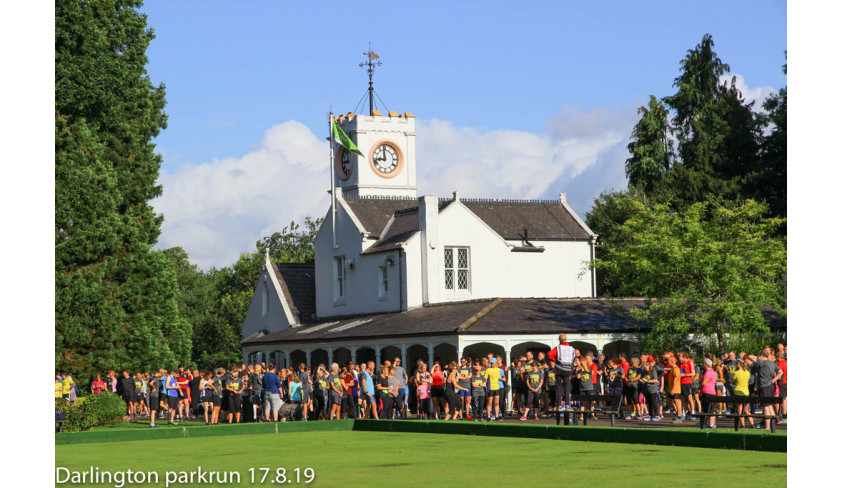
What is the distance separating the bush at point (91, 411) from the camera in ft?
89.2

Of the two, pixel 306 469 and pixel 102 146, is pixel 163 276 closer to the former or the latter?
pixel 102 146

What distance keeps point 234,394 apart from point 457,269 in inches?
584

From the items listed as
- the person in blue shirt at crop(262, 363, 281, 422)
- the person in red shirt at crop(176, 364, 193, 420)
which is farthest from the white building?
the person in blue shirt at crop(262, 363, 281, 422)

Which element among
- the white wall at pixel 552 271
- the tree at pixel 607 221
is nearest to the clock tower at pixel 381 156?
the tree at pixel 607 221

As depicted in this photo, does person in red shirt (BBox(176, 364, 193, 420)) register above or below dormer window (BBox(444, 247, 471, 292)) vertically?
below

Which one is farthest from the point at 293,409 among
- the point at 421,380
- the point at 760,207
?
the point at 760,207

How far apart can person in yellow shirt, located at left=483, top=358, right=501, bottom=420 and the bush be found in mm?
9237

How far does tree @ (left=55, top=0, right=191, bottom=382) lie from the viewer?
33906 mm

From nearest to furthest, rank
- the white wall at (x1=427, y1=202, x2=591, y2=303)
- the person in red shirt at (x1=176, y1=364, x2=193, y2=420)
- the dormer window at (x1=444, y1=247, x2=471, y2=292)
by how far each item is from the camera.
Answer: the person in red shirt at (x1=176, y1=364, x2=193, y2=420), the white wall at (x1=427, y1=202, x2=591, y2=303), the dormer window at (x1=444, y1=247, x2=471, y2=292)

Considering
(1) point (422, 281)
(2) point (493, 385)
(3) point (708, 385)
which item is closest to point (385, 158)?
(1) point (422, 281)

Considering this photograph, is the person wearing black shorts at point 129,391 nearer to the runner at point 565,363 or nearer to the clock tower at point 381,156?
the runner at point 565,363

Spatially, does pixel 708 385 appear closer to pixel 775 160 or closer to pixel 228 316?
pixel 775 160

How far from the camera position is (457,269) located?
4316 centimetres

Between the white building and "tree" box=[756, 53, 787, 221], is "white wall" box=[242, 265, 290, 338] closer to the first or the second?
the white building
